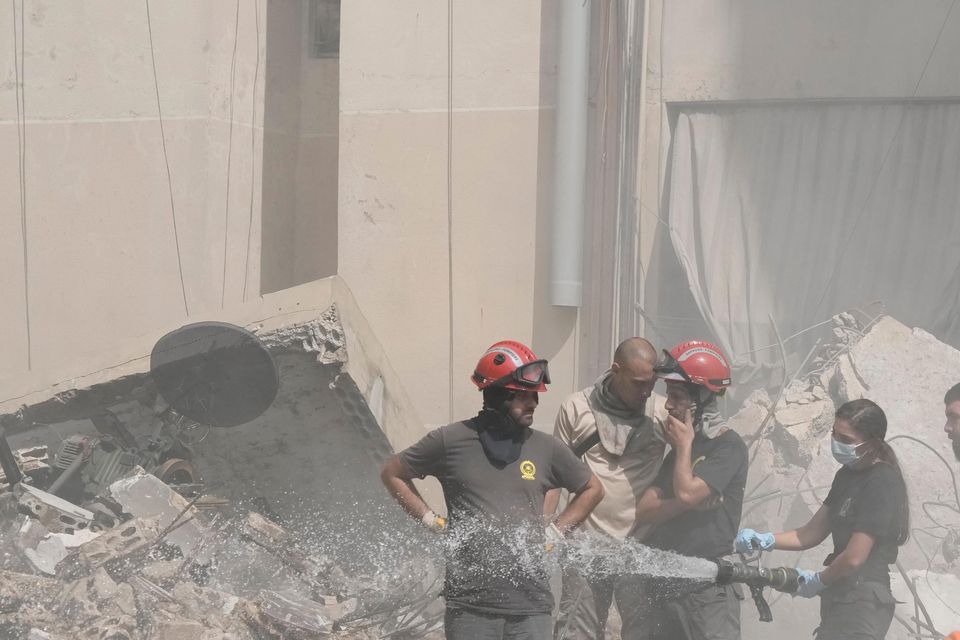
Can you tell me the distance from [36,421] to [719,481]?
4.16m

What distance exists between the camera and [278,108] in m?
9.59

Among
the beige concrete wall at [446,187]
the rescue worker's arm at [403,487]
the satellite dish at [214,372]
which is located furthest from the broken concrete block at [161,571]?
the beige concrete wall at [446,187]

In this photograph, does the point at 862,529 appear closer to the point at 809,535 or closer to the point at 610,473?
the point at 809,535

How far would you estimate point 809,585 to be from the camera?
439 cm

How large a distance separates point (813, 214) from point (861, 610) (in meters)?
4.24

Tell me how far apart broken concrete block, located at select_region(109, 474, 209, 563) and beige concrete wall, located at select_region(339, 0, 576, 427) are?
9.11ft

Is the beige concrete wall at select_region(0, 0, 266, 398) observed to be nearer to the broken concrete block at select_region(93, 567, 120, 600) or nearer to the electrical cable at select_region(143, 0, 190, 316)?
the electrical cable at select_region(143, 0, 190, 316)

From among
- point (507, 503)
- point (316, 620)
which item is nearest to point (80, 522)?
point (316, 620)

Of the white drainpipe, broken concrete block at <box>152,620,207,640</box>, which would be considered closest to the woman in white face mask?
broken concrete block at <box>152,620,207,640</box>

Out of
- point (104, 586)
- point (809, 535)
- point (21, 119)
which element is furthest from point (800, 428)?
point (21, 119)

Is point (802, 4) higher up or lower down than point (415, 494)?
higher up

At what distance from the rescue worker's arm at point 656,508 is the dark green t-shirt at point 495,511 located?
488 mm

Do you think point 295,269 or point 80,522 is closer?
point 80,522

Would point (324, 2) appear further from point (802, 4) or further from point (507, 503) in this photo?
point (507, 503)
